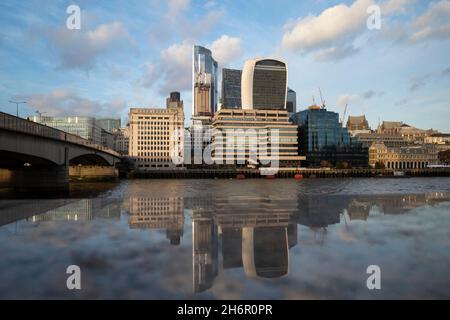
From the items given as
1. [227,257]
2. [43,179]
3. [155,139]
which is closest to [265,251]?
[227,257]

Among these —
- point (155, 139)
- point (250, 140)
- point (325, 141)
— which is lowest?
point (250, 140)

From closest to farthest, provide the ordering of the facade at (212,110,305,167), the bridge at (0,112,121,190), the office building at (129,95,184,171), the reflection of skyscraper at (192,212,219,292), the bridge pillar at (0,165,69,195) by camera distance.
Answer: the reflection of skyscraper at (192,212,219,292)
the bridge at (0,112,121,190)
the bridge pillar at (0,165,69,195)
the facade at (212,110,305,167)
the office building at (129,95,184,171)

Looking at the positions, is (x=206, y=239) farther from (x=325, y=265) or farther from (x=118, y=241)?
(x=325, y=265)

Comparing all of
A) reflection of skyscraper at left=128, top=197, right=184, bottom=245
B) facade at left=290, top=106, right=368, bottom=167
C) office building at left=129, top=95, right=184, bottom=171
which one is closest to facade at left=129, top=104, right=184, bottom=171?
office building at left=129, top=95, right=184, bottom=171

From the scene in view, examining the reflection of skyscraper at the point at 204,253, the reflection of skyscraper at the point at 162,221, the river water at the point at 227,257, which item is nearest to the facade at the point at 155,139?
the reflection of skyscraper at the point at 162,221

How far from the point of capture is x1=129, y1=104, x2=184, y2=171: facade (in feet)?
616

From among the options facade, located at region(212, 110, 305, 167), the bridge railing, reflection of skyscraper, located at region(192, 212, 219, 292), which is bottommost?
reflection of skyscraper, located at region(192, 212, 219, 292)

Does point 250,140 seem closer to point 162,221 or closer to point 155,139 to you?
point 155,139

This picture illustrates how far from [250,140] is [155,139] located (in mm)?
58978

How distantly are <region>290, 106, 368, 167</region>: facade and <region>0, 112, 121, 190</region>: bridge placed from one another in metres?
146

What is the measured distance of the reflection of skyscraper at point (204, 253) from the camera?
8778 mm

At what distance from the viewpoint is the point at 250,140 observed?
17462 centimetres

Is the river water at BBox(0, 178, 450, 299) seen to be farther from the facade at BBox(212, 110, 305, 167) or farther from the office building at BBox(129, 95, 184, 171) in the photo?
the office building at BBox(129, 95, 184, 171)

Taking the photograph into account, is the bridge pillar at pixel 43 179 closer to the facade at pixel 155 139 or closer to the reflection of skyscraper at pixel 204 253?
the reflection of skyscraper at pixel 204 253
